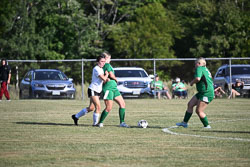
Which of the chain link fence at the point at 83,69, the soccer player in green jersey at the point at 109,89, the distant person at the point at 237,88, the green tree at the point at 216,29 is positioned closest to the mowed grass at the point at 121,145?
the soccer player in green jersey at the point at 109,89

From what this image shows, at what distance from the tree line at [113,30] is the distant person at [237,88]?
1877cm

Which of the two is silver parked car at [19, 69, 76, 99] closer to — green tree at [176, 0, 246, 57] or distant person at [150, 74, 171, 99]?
distant person at [150, 74, 171, 99]

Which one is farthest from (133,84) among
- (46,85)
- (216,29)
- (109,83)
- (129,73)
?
(216,29)

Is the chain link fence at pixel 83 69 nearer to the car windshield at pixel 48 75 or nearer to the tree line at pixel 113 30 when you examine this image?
the car windshield at pixel 48 75

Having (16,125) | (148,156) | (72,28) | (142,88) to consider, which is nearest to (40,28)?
Result: (72,28)

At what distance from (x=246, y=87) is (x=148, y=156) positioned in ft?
73.2

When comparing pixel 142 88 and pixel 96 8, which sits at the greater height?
pixel 96 8

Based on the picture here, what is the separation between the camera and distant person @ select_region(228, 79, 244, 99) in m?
29.9

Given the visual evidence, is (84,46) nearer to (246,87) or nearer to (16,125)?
(246,87)

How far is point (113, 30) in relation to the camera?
50.1 metres

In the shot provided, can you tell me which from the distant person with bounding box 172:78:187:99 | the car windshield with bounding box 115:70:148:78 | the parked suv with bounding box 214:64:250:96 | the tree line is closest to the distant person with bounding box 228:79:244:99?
the parked suv with bounding box 214:64:250:96

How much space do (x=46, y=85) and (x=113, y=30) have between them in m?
22.1

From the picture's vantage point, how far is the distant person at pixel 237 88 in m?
29.9

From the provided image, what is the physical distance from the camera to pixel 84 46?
157 ft
